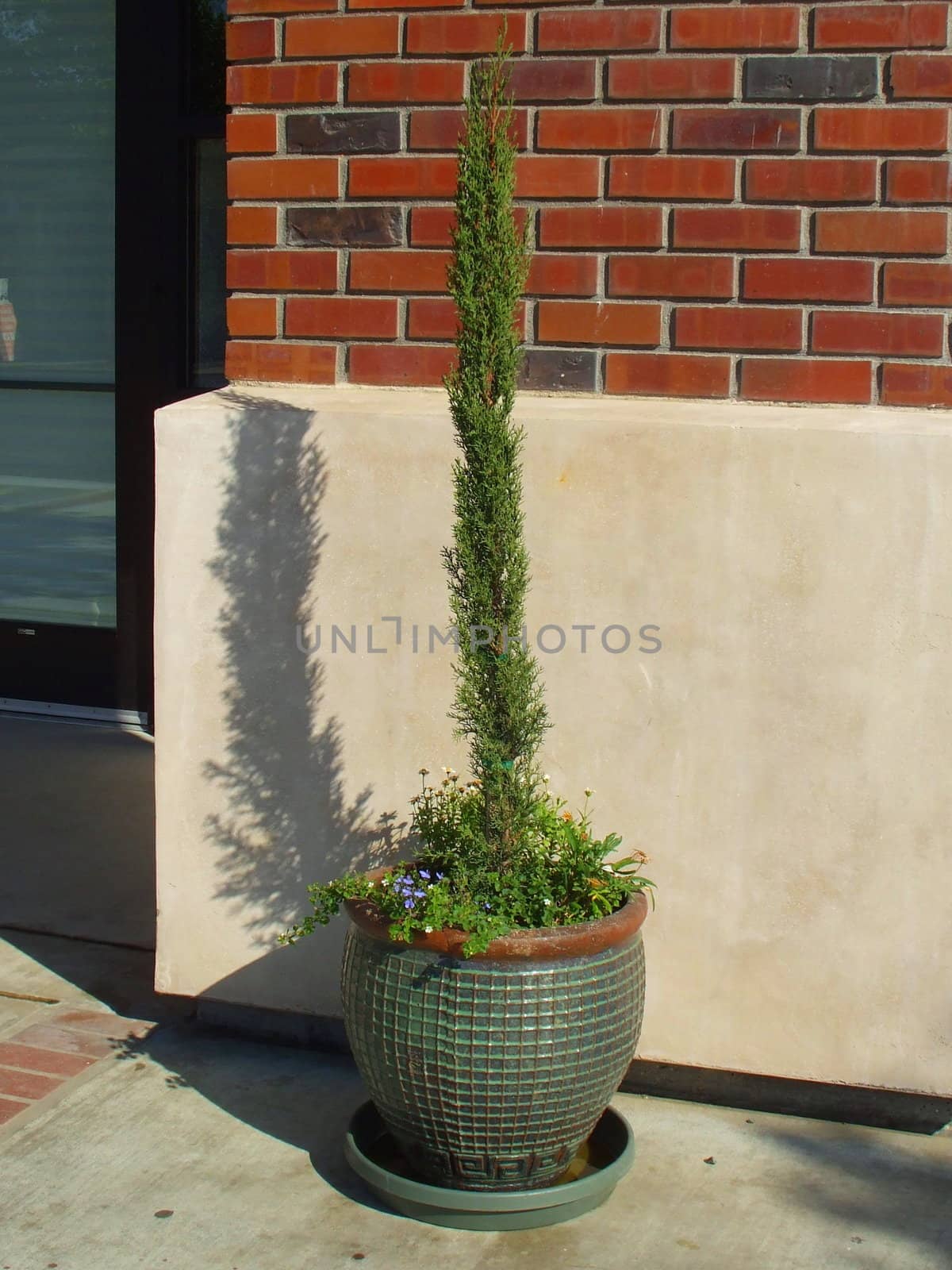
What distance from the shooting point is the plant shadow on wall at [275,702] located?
371cm

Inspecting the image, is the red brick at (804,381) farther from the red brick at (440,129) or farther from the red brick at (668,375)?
the red brick at (440,129)

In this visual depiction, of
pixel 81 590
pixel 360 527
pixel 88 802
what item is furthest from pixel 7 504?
pixel 360 527

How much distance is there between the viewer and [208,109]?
648 centimetres

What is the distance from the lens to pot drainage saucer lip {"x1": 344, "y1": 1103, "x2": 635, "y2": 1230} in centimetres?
308

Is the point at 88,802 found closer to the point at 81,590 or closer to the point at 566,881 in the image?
the point at 81,590

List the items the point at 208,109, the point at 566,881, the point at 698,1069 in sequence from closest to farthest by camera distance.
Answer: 1. the point at 566,881
2. the point at 698,1069
3. the point at 208,109

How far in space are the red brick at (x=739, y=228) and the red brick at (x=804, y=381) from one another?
10.1 inches

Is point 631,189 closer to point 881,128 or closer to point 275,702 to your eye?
point 881,128

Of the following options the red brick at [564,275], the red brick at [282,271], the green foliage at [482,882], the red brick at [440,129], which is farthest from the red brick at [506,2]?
the green foliage at [482,882]

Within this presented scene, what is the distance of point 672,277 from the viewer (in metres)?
3.51

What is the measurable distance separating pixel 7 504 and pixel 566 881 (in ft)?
16.6

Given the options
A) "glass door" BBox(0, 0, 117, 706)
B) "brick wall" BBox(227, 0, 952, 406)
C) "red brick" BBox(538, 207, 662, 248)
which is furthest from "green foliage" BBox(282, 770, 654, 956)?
"glass door" BBox(0, 0, 117, 706)

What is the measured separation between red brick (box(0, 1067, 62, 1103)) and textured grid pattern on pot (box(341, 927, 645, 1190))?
3.25ft

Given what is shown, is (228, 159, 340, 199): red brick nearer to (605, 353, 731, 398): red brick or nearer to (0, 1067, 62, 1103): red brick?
(605, 353, 731, 398): red brick
